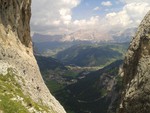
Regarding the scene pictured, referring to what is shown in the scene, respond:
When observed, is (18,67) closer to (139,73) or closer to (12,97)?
(12,97)

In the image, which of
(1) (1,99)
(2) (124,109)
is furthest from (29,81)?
(2) (124,109)

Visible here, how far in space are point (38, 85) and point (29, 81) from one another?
6.51m

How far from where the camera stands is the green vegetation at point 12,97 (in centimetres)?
6101

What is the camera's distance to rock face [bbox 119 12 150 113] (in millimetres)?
46291

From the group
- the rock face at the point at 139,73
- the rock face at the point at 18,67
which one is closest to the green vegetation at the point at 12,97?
the rock face at the point at 18,67

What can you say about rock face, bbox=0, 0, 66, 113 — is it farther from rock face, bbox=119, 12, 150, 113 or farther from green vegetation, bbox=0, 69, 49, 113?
rock face, bbox=119, 12, 150, 113

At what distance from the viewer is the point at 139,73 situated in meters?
49.0

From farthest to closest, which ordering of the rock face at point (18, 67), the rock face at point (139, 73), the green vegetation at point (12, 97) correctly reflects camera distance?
the rock face at point (18, 67)
the green vegetation at point (12, 97)
the rock face at point (139, 73)

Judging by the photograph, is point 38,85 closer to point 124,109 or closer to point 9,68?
point 9,68

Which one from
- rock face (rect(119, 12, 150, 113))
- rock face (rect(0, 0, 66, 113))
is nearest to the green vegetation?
rock face (rect(0, 0, 66, 113))

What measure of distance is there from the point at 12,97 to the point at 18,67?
16551 mm

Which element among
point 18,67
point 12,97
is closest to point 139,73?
point 12,97

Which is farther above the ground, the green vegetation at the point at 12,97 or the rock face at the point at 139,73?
the rock face at the point at 139,73

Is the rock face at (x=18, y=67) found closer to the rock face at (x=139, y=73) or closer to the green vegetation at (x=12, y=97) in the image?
the green vegetation at (x=12, y=97)
